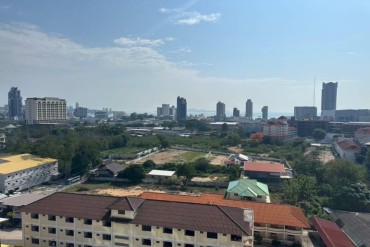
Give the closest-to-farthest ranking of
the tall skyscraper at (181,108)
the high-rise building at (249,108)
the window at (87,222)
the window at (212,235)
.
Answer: the window at (212,235) → the window at (87,222) → the tall skyscraper at (181,108) → the high-rise building at (249,108)

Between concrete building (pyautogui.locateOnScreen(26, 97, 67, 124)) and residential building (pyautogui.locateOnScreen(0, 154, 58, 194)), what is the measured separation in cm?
5712

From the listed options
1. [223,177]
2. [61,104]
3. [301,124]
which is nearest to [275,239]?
[223,177]

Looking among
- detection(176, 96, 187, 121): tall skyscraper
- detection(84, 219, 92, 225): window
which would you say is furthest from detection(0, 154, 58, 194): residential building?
detection(176, 96, 187, 121): tall skyscraper

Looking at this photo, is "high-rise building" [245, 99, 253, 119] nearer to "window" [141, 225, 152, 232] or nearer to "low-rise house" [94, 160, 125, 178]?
"low-rise house" [94, 160, 125, 178]

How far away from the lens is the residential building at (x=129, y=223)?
14133mm

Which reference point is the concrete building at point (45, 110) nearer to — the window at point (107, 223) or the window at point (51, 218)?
the window at point (51, 218)

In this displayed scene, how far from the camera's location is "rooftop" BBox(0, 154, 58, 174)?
28.3 m

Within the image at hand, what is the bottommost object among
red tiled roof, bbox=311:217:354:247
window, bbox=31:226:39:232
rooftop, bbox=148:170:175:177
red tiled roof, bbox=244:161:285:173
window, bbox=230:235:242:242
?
red tiled roof, bbox=311:217:354:247

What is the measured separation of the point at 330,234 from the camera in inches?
689

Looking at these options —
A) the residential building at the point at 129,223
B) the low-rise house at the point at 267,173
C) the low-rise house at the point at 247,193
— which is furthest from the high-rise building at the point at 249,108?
the residential building at the point at 129,223

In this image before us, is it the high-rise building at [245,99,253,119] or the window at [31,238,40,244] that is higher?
the high-rise building at [245,99,253,119]

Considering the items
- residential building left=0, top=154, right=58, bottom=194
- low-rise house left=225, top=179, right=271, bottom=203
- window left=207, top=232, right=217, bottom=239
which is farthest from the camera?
residential building left=0, top=154, right=58, bottom=194

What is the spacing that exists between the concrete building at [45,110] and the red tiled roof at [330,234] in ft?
269

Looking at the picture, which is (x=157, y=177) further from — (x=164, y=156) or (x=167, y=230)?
(x=167, y=230)
